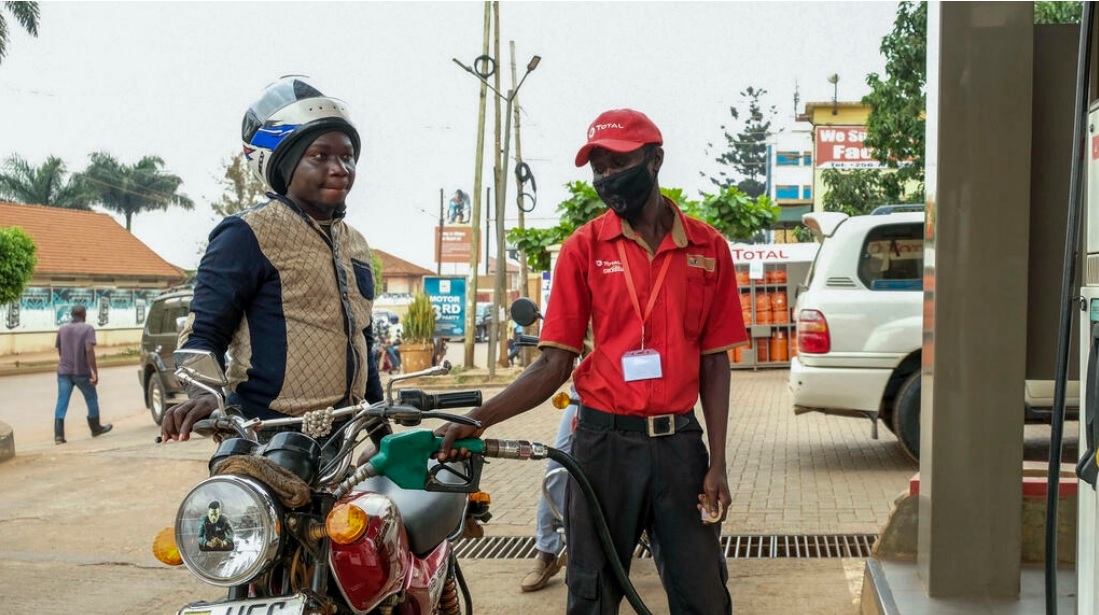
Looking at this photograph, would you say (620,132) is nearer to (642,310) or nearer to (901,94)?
(642,310)

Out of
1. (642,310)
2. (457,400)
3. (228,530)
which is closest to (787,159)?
(642,310)

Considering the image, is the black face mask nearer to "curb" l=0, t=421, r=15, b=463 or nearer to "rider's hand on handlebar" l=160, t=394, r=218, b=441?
"rider's hand on handlebar" l=160, t=394, r=218, b=441

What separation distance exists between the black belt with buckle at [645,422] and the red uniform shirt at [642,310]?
18 mm

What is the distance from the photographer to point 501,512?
782 cm

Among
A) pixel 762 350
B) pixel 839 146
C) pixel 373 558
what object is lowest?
pixel 762 350

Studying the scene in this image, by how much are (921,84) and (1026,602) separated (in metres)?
19.6

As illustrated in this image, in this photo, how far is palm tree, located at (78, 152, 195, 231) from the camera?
6500 centimetres

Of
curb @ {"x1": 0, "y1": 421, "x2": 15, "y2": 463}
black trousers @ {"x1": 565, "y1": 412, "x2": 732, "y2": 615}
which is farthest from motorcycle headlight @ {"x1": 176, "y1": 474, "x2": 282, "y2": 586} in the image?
curb @ {"x1": 0, "y1": 421, "x2": 15, "y2": 463}

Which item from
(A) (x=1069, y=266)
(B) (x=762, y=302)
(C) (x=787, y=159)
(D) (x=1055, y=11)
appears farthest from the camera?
(C) (x=787, y=159)

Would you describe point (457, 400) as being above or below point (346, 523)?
above

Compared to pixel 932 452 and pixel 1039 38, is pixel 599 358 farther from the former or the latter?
pixel 1039 38

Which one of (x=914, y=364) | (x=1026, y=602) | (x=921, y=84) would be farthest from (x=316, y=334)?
(x=921, y=84)

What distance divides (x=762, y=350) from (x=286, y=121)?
755 inches

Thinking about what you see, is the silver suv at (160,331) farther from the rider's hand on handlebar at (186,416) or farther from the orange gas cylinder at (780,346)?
the rider's hand on handlebar at (186,416)
